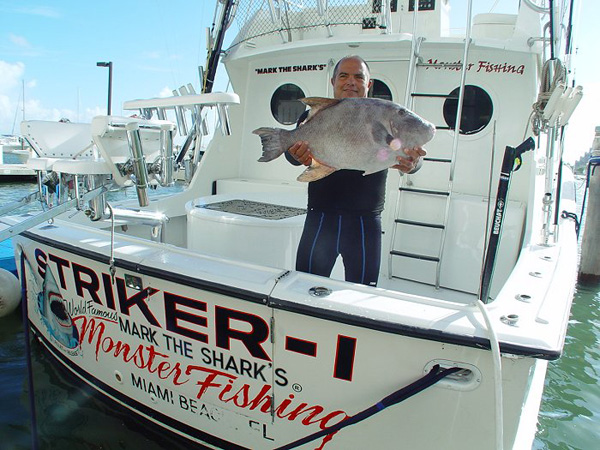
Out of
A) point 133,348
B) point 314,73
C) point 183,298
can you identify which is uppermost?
point 314,73

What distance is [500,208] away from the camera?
215 centimetres

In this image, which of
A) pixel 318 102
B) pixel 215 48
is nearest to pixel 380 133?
pixel 318 102

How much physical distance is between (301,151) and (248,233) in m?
0.99

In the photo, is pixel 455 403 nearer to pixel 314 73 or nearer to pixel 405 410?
pixel 405 410

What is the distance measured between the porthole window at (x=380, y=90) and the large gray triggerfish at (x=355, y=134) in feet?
9.15

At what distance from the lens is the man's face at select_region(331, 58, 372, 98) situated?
2212 mm

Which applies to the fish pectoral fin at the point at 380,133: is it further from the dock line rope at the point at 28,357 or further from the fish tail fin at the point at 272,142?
the dock line rope at the point at 28,357

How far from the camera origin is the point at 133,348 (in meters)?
2.54

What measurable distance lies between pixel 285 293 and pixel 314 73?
351cm

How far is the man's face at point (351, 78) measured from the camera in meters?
2.21

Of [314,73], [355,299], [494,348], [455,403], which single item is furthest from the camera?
[314,73]

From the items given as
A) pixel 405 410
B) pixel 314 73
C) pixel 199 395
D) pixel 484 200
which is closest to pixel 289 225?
pixel 199 395

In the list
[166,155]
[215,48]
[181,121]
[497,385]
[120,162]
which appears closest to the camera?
[497,385]

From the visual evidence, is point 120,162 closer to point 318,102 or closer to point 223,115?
point 223,115
